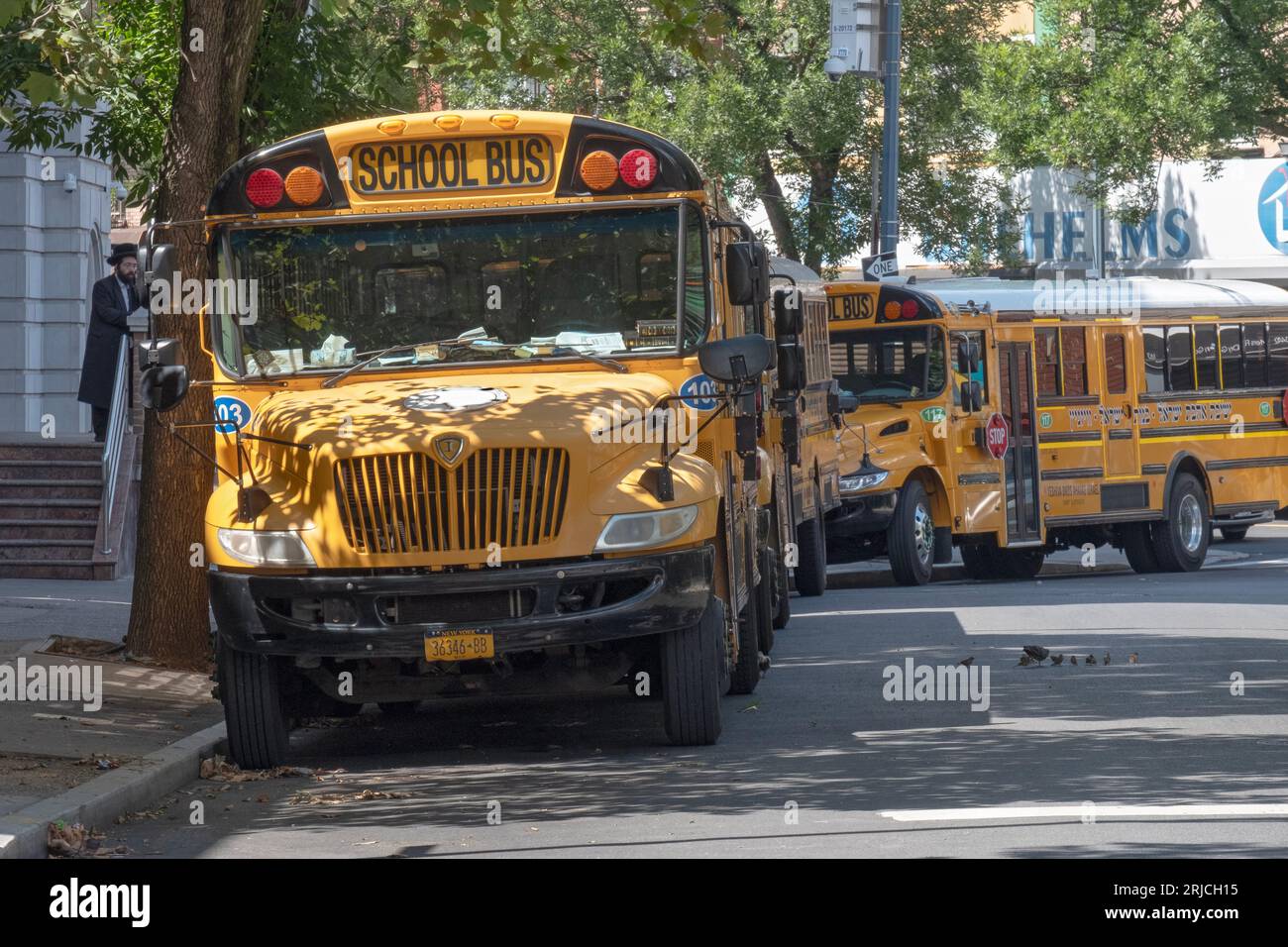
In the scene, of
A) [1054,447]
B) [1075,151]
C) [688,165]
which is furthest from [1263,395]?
[688,165]

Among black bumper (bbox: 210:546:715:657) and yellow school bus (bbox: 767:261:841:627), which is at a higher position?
yellow school bus (bbox: 767:261:841:627)

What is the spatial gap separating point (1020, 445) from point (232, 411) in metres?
13.2

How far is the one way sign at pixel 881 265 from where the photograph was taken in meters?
25.4

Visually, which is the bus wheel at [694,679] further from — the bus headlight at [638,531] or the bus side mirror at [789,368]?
the bus side mirror at [789,368]

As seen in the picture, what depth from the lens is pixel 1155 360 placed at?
79.5 feet

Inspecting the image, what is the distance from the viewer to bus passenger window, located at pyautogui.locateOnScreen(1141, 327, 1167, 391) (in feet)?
78.8

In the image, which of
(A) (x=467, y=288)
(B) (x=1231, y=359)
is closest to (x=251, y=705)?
(A) (x=467, y=288)

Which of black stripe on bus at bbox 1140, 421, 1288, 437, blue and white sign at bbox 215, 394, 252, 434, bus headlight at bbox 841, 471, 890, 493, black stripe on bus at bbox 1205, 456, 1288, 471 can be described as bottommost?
bus headlight at bbox 841, 471, 890, 493

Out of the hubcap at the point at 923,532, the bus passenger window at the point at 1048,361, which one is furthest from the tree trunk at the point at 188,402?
the bus passenger window at the point at 1048,361

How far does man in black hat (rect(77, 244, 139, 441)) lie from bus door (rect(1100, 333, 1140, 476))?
10.1m

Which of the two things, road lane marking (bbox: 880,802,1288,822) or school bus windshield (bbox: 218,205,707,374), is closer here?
road lane marking (bbox: 880,802,1288,822)

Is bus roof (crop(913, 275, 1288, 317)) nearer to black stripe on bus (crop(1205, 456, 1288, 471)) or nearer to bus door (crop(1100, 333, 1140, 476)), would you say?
bus door (crop(1100, 333, 1140, 476))

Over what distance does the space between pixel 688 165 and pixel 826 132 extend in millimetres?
21716

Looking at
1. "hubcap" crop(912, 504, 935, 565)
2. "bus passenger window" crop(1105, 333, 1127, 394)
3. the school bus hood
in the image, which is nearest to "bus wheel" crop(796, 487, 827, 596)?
"hubcap" crop(912, 504, 935, 565)
